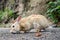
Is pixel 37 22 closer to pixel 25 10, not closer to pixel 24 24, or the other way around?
pixel 24 24

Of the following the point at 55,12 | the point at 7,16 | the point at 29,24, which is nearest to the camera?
the point at 29,24

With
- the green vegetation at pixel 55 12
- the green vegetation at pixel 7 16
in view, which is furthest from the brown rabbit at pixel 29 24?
the green vegetation at pixel 7 16

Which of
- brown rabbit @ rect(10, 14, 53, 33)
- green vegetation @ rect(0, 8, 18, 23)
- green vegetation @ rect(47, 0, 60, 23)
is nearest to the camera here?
brown rabbit @ rect(10, 14, 53, 33)

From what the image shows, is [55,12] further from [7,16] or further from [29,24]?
[7,16]

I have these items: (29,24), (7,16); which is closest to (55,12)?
(29,24)

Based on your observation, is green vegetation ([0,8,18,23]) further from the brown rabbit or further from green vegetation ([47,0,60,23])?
the brown rabbit

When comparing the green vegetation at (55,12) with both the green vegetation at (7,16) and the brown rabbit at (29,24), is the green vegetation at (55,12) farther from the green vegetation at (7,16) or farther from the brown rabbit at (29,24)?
the green vegetation at (7,16)

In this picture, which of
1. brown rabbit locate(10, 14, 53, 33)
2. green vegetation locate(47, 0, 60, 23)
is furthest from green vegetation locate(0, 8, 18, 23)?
brown rabbit locate(10, 14, 53, 33)

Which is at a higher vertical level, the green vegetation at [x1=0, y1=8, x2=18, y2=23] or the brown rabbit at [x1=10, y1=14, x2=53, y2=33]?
the brown rabbit at [x1=10, y1=14, x2=53, y2=33]

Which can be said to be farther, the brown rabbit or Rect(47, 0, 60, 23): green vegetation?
Rect(47, 0, 60, 23): green vegetation

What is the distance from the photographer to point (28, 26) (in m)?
7.27

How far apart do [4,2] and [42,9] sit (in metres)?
4.97

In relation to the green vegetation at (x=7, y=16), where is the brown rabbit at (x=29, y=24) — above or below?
above

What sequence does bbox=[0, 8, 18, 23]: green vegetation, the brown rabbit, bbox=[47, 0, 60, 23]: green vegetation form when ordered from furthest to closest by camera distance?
bbox=[0, 8, 18, 23]: green vegetation, bbox=[47, 0, 60, 23]: green vegetation, the brown rabbit
